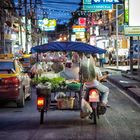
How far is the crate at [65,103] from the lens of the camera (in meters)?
13.9

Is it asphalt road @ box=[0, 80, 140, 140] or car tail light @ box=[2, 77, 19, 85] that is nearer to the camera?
asphalt road @ box=[0, 80, 140, 140]

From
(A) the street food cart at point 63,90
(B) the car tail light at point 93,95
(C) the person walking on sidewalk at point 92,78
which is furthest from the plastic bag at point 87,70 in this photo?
(B) the car tail light at point 93,95

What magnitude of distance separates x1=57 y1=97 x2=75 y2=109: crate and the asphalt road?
1.43ft

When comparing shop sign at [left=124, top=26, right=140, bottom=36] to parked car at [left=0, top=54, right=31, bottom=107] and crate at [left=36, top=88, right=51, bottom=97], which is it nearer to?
parked car at [left=0, top=54, right=31, bottom=107]

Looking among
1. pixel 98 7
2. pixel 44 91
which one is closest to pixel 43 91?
pixel 44 91

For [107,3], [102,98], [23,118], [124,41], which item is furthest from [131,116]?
[124,41]

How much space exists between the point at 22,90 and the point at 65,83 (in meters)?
4.25

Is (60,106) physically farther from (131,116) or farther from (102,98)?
(131,116)

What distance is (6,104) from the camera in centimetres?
1939

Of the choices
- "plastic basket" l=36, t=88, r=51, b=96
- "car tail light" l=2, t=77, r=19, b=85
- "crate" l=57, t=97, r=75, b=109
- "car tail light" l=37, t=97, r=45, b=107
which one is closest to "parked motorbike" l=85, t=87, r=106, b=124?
"crate" l=57, t=97, r=75, b=109

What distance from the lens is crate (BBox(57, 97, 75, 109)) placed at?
45.5 ft

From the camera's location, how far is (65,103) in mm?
13898

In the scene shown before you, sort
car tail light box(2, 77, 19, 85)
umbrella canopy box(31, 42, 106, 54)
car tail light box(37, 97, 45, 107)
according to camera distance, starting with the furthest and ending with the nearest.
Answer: car tail light box(2, 77, 19, 85)
umbrella canopy box(31, 42, 106, 54)
car tail light box(37, 97, 45, 107)

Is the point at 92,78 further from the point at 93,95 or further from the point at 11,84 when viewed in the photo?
the point at 11,84
